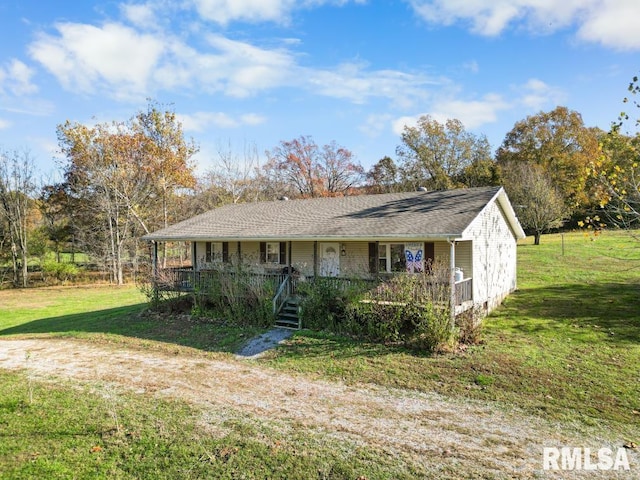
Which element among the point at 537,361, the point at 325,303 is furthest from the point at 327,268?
the point at 537,361

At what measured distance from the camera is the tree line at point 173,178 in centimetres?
3450

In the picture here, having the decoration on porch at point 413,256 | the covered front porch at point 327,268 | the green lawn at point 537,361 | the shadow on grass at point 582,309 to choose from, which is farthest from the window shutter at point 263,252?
the shadow on grass at point 582,309

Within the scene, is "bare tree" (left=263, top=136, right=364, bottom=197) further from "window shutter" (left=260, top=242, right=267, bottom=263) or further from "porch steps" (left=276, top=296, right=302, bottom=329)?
"porch steps" (left=276, top=296, right=302, bottom=329)

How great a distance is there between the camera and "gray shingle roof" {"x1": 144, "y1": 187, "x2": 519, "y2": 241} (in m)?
14.2

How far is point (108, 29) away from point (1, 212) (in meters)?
29.2

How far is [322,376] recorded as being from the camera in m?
10.4

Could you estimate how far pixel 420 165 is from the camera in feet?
149

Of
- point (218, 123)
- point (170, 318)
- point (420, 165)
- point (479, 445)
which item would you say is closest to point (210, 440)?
point (479, 445)

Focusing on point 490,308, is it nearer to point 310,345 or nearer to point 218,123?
point 310,345

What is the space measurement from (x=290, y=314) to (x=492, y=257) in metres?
9.03

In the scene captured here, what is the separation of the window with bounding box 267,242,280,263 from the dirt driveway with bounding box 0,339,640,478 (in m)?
8.01

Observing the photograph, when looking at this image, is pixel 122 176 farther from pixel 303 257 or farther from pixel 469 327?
pixel 469 327

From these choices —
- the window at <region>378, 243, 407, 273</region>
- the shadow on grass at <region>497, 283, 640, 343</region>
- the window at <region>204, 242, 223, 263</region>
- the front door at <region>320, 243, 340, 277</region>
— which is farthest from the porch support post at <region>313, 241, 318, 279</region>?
the shadow on grass at <region>497, 283, 640, 343</region>

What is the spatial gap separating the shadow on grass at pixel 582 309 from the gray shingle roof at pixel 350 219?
4677 mm
